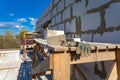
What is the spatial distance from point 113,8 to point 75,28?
4.22 ft

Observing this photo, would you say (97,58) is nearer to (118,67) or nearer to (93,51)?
(93,51)

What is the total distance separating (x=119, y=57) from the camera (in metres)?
1.58

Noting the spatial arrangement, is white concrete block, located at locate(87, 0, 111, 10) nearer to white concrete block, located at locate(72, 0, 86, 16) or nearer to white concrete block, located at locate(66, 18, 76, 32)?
white concrete block, located at locate(72, 0, 86, 16)

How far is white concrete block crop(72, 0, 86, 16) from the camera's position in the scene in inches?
108

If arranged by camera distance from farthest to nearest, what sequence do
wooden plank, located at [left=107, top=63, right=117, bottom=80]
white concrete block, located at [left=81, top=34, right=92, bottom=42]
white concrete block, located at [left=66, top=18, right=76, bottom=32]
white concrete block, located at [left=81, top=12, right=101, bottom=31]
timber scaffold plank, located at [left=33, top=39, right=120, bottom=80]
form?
white concrete block, located at [left=66, top=18, right=76, bottom=32] < white concrete block, located at [left=81, top=34, right=92, bottom=42] < white concrete block, located at [left=81, top=12, right=101, bottom=31] < wooden plank, located at [left=107, top=63, right=117, bottom=80] < timber scaffold plank, located at [left=33, top=39, right=120, bottom=80]

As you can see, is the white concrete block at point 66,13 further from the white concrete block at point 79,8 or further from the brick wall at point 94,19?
the white concrete block at point 79,8

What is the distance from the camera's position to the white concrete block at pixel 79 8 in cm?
275

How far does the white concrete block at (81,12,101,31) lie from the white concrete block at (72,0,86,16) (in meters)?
0.13

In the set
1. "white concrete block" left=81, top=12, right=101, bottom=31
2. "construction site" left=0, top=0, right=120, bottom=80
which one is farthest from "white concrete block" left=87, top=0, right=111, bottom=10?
"white concrete block" left=81, top=12, right=101, bottom=31

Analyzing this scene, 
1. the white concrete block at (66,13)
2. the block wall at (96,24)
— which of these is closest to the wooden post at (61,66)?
the block wall at (96,24)

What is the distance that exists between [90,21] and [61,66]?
143cm

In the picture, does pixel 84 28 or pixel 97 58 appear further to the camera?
pixel 84 28

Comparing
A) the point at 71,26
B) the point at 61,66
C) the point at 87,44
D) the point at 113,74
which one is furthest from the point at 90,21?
the point at 61,66

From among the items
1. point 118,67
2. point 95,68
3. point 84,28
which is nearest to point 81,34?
point 84,28
